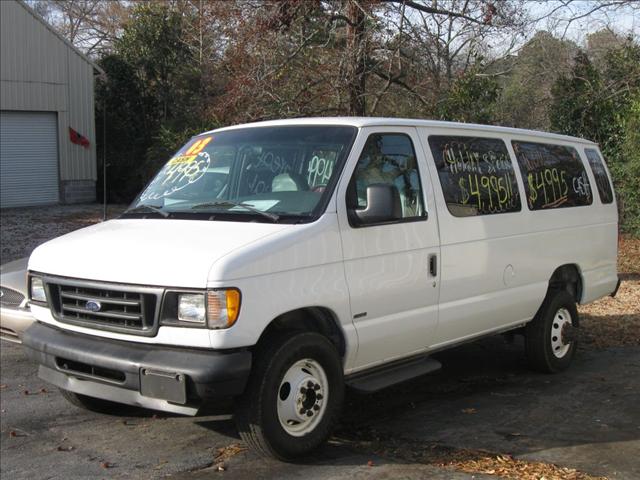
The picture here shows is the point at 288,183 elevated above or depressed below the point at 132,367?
above

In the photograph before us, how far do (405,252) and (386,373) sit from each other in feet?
2.76

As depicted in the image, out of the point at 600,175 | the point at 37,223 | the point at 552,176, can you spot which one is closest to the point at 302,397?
the point at 552,176

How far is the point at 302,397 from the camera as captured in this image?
4.47 m

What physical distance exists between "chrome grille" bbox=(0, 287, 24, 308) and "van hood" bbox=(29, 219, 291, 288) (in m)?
1.69

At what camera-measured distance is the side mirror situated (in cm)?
465

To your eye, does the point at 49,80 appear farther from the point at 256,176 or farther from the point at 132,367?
the point at 132,367

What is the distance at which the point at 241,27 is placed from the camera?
11711 mm

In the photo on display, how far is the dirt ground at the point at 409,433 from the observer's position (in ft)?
14.6

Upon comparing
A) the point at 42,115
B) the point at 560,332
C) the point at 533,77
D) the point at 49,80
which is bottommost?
the point at 560,332

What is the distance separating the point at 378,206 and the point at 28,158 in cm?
1964

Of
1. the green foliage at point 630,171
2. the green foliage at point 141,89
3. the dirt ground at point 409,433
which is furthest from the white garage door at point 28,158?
the green foliage at point 630,171

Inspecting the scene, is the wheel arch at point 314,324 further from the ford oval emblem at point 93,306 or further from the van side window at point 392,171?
the ford oval emblem at point 93,306

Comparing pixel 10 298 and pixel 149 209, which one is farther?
pixel 10 298

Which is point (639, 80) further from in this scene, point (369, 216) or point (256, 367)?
point (256, 367)
